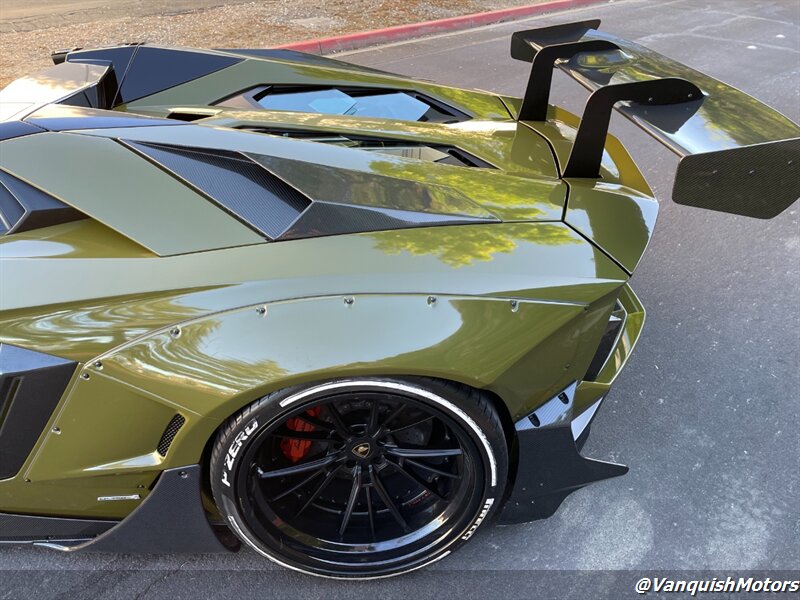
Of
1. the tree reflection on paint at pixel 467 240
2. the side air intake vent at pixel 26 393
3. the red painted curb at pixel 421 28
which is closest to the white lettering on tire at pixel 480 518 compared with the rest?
the tree reflection on paint at pixel 467 240

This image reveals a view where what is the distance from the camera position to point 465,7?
8836 mm

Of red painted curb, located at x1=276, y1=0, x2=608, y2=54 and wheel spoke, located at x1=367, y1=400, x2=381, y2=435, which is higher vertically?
red painted curb, located at x1=276, y1=0, x2=608, y2=54

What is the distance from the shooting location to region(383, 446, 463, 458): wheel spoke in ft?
5.71

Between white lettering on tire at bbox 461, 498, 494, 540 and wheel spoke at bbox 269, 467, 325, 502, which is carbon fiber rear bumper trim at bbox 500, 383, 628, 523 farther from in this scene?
wheel spoke at bbox 269, 467, 325, 502

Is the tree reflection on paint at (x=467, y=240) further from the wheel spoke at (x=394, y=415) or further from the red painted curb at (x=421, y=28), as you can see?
the red painted curb at (x=421, y=28)

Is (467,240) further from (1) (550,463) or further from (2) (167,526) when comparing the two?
(2) (167,526)

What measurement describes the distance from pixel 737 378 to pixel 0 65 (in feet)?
24.0

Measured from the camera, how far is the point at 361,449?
1.78 m

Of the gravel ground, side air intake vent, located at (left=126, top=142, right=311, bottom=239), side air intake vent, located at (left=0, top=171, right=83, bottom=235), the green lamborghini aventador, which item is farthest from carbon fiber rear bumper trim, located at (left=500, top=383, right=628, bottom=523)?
the gravel ground

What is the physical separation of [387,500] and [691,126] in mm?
1403

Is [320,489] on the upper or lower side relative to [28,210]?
lower

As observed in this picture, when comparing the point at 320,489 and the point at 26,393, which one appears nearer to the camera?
the point at 26,393

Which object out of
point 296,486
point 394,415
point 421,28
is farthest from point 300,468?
point 421,28

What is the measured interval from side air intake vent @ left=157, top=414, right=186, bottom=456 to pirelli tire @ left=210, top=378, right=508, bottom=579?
104mm
